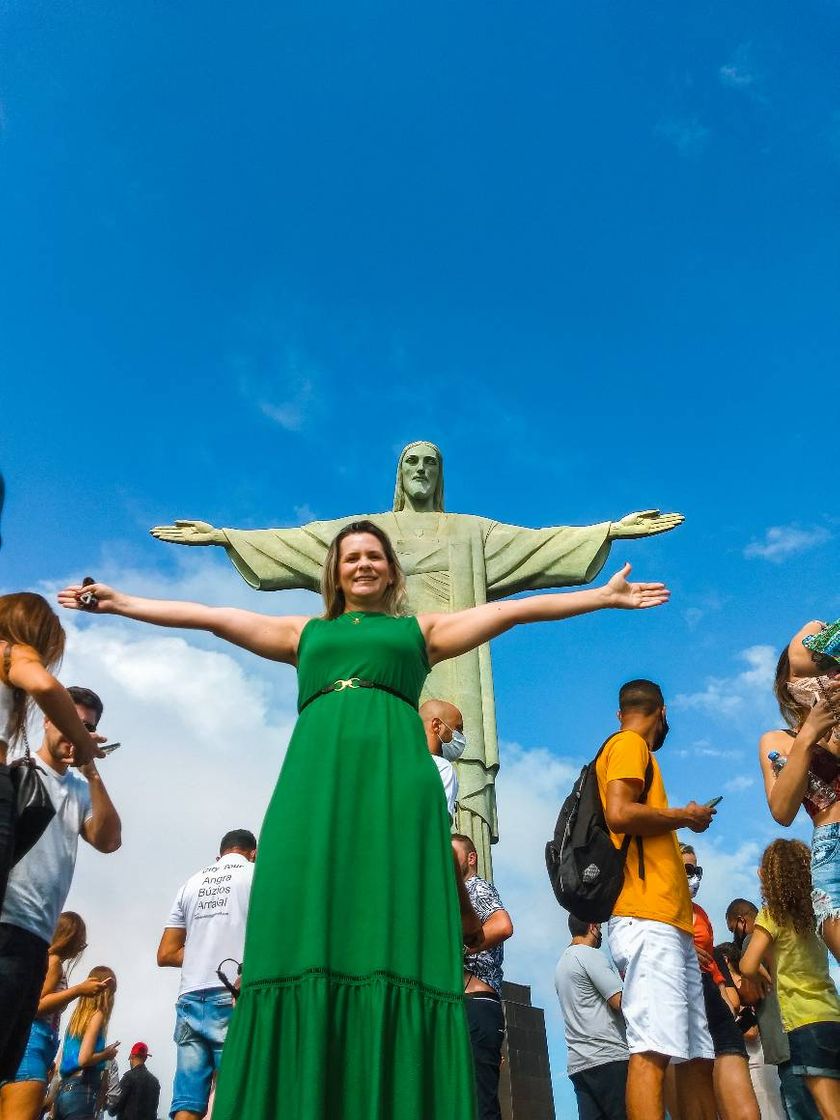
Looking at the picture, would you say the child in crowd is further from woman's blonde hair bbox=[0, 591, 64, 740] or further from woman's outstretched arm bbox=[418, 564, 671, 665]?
woman's outstretched arm bbox=[418, 564, 671, 665]

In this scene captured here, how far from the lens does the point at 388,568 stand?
3.74 m

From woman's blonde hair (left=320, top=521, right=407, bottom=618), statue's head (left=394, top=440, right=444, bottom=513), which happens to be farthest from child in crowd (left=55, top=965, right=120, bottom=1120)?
statue's head (left=394, top=440, right=444, bottom=513)

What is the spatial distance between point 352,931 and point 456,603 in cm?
759

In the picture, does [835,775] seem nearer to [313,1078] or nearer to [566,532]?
[313,1078]

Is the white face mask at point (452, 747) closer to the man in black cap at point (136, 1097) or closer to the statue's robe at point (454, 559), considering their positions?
the man in black cap at point (136, 1097)

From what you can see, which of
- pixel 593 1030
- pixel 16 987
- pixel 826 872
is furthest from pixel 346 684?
pixel 593 1030

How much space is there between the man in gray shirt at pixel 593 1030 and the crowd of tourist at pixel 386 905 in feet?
0.04

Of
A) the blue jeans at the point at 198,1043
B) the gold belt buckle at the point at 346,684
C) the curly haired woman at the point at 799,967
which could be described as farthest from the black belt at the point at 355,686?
the curly haired woman at the point at 799,967

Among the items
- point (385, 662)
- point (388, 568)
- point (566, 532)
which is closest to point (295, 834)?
point (385, 662)

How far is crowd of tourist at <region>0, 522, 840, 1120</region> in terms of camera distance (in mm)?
2848

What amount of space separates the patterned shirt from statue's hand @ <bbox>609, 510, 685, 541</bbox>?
584 centimetres

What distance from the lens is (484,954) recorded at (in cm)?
505

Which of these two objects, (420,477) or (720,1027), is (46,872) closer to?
(720,1027)

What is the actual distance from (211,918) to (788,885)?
2776 millimetres
